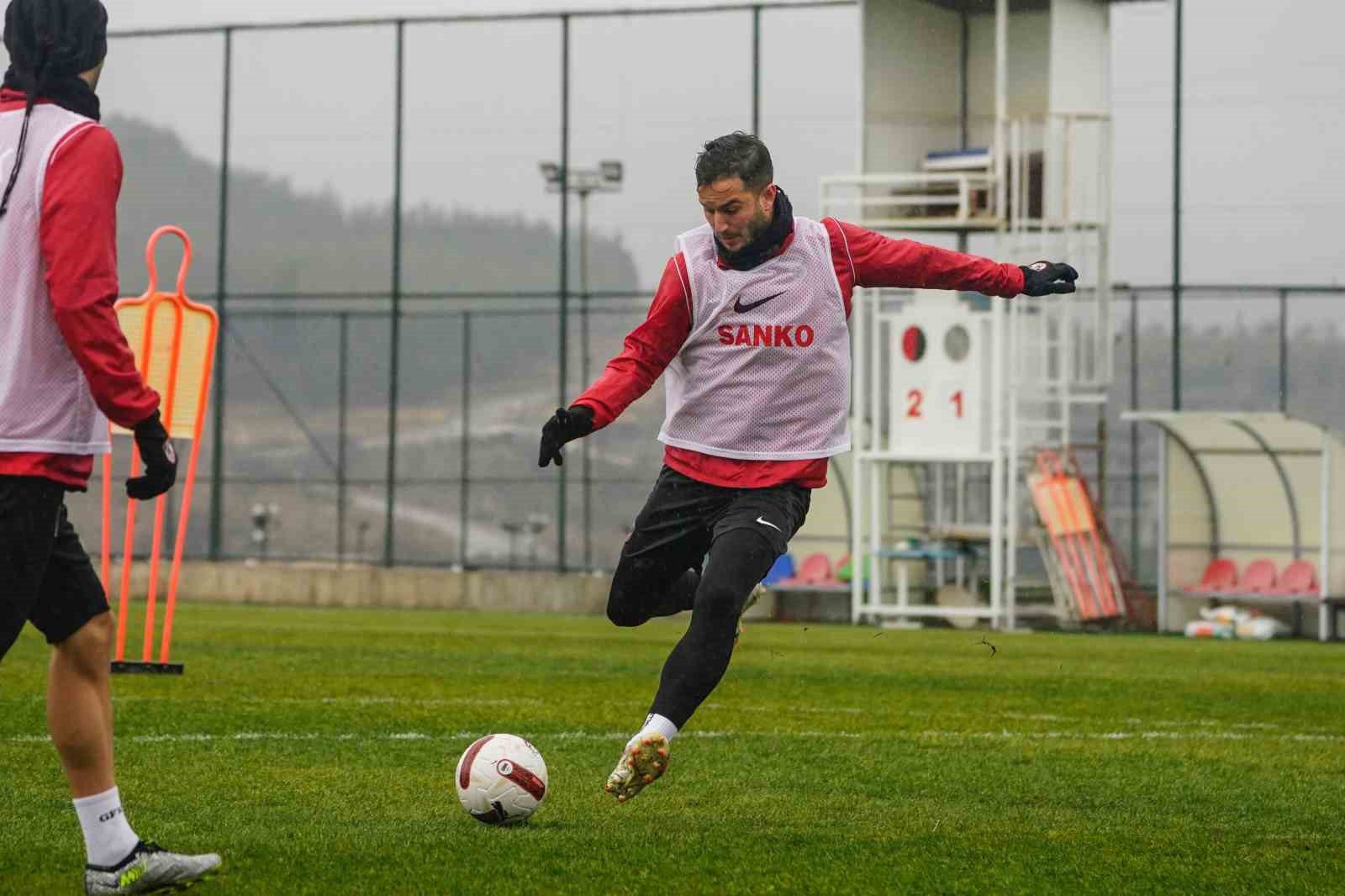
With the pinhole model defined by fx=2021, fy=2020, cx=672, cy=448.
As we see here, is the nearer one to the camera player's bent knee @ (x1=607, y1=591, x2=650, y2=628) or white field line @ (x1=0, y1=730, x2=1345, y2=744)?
player's bent knee @ (x1=607, y1=591, x2=650, y2=628)

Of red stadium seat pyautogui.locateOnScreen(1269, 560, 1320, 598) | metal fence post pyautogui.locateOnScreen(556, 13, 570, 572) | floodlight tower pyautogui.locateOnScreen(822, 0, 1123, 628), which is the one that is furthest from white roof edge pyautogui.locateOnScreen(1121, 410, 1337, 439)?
metal fence post pyautogui.locateOnScreen(556, 13, 570, 572)

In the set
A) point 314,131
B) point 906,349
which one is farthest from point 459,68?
point 906,349

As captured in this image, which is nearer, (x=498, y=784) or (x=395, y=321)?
Result: (x=498, y=784)

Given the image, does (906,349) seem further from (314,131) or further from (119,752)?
(119,752)

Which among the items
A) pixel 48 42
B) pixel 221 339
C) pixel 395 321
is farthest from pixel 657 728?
pixel 221 339

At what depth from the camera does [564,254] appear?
2930 centimetres

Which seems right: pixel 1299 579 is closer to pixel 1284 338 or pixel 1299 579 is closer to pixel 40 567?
pixel 1284 338

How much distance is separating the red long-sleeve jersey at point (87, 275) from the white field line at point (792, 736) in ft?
12.0

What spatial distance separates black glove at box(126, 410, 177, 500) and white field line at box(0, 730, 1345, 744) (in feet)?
11.6

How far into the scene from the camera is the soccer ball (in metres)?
5.91

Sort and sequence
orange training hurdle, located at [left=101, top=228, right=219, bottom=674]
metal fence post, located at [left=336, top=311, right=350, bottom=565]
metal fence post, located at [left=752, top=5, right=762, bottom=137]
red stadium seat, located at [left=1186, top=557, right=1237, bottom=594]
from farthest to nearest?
metal fence post, located at [left=336, top=311, right=350, bottom=565]
metal fence post, located at [left=752, top=5, right=762, bottom=137]
red stadium seat, located at [left=1186, top=557, right=1237, bottom=594]
orange training hurdle, located at [left=101, top=228, right=219, bottom=674]

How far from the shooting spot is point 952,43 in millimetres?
25391

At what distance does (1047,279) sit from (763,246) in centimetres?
101

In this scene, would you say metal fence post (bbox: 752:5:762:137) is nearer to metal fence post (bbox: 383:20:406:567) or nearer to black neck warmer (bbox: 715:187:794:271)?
metal fence post (bbox: 383:20:406:567)
